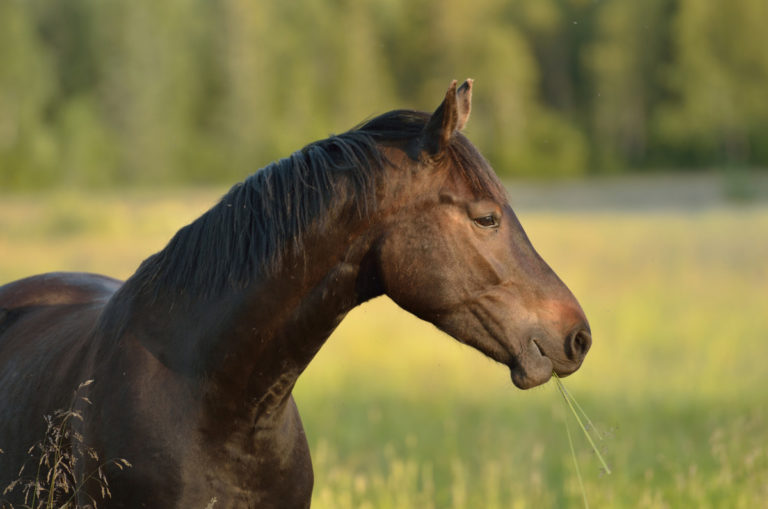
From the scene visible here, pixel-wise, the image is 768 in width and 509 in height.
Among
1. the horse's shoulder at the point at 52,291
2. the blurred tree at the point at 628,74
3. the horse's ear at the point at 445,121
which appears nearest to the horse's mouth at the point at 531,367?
the horse's ear at the point at 445,121

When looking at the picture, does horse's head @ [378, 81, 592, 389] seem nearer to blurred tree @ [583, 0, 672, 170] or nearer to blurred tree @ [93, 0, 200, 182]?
blurred tree @ [93, 0, 200, 182]

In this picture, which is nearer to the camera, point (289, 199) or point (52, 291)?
point (289, 199)

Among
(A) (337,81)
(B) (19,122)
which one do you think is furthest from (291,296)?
(A) (337,81)

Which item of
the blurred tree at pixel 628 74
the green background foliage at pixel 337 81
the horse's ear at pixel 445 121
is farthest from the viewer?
the blurred tree at pixel 628 74

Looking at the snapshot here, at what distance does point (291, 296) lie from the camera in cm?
285

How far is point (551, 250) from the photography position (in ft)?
51.4

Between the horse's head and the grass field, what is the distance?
1.43 ft

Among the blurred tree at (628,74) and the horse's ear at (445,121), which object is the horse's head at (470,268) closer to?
the horse's ear at (445,121)

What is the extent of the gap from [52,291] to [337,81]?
3425 cm

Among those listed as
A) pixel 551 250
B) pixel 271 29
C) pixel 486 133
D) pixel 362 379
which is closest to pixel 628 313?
pixel 362 379

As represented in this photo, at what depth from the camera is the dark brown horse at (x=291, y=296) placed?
2783 mm

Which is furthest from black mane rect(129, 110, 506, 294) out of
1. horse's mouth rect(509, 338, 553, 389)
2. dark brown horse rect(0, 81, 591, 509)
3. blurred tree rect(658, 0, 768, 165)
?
blurred tree rect(658, 0, 768, 165)

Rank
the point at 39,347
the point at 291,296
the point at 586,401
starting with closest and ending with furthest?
the point at 291,296 → the point at 39,347 → the point at 586,401

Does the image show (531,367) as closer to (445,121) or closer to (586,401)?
(445,121)
